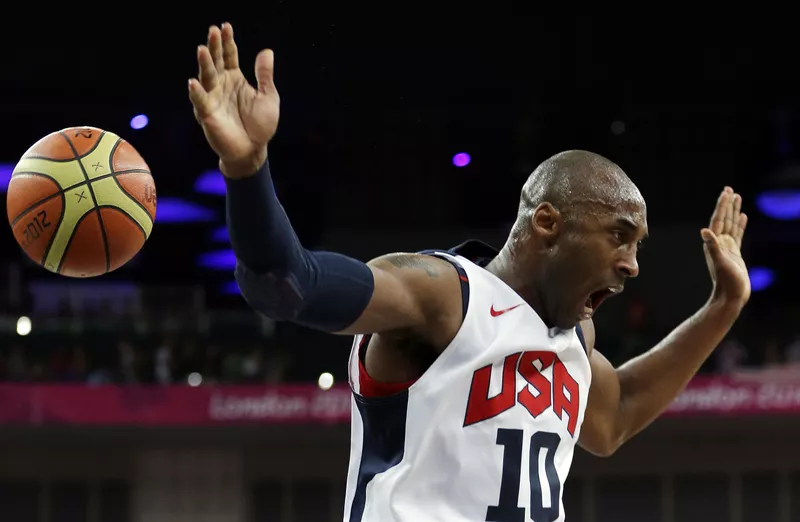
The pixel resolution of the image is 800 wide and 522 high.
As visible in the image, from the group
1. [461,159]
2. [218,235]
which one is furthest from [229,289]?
[461,159]

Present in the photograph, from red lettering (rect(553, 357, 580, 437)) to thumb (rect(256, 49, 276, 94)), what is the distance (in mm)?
1112

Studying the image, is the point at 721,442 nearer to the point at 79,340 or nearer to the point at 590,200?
the point at 79,340

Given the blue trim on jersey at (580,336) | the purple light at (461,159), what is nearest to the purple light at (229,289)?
the purple light at (461,159)

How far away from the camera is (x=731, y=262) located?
332cm

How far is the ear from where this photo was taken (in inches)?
103

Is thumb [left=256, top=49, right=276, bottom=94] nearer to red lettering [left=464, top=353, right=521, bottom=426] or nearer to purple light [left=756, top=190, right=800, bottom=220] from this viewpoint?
red lettering [left=464, top=353, right=521, bottom=426]

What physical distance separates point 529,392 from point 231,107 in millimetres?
1079

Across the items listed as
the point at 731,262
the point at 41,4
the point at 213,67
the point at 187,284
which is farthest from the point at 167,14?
the point at 213,67

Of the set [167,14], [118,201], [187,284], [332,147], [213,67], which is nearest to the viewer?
[213,67]

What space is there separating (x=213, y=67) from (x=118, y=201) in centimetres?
172

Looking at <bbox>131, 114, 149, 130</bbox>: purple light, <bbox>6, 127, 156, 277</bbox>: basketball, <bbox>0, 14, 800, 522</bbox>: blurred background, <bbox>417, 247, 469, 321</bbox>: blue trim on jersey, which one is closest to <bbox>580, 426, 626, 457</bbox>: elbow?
<bbox>417, 247, 469, 321</bbox>: blue trim on jersey

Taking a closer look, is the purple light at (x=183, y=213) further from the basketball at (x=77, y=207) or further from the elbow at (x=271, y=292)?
the elbow at (x=271, y=292)

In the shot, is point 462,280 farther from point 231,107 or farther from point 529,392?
point 231,107

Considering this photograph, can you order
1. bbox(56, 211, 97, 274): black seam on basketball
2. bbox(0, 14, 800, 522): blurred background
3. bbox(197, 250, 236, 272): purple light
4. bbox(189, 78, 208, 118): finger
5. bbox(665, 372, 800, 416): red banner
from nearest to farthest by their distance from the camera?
1. bbox(189, 78, 208, 118): finger
2. bbox(56, 211, 97, 274): black seam on basketball
3. bbox(665, 372, 800, 416): red banner
4. bbox(0, 14, 800, 522): blurred background
5. bbox(197, 250, 236, 272): purple light
